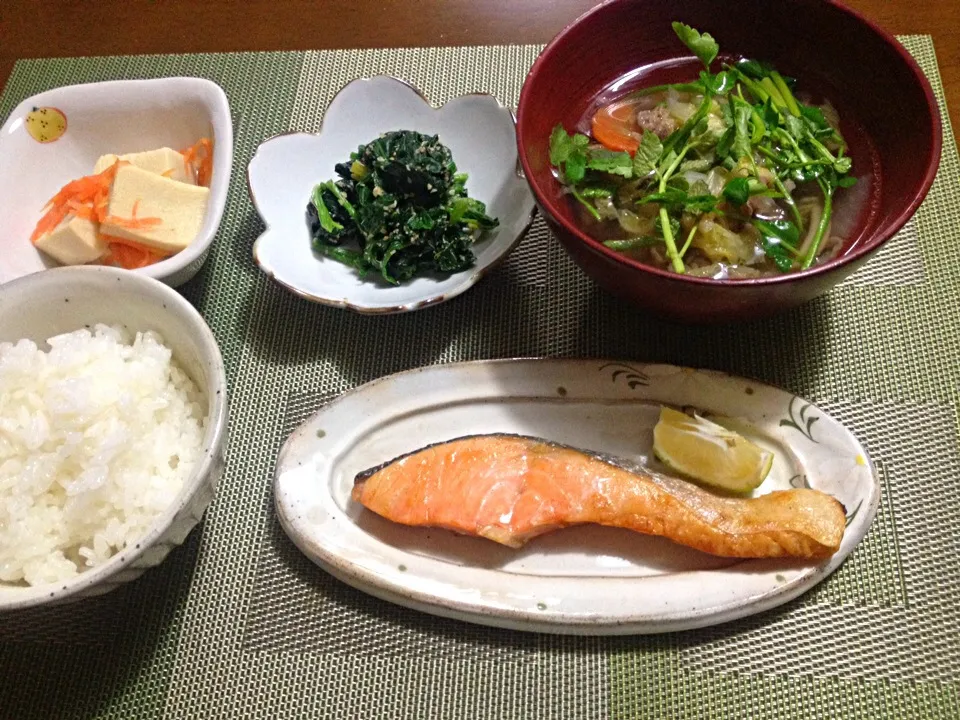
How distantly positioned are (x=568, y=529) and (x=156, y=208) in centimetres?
119

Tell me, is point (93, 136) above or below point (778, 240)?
below

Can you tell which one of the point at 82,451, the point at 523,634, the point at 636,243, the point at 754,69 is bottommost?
the point at 523,634

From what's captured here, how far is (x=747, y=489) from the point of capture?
53.6 inches

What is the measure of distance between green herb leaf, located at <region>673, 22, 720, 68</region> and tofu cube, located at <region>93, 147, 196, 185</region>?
48.2 inches

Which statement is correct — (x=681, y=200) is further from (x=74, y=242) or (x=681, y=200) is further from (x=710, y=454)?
(x=74, y=242)

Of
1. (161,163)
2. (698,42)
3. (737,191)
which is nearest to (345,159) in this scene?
(161,163)

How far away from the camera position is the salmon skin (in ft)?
4.17

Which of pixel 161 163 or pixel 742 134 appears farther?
pixel 161 163

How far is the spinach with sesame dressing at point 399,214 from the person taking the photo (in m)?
1.61

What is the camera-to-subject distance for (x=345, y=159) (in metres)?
1.82

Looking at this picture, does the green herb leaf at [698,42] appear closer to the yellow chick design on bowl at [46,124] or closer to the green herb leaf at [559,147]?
the green herb leaf at [559,147]

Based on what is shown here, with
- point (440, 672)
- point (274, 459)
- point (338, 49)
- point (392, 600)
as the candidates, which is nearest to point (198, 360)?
point (274, 459)

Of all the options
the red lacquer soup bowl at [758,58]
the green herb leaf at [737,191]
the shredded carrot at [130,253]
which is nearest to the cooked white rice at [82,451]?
the shredded carrot at [130,253]

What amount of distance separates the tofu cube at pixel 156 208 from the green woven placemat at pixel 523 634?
168 mm
